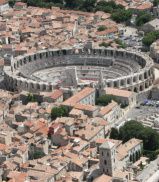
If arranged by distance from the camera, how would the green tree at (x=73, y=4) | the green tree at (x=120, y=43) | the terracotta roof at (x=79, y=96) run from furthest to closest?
the green tree at (x=73, y=4), the green tree at (x=120, y=43), the terracotta roof at (x=79, y=96)

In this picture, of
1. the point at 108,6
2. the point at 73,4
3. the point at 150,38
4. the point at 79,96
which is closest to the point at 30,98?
the point at 79,96

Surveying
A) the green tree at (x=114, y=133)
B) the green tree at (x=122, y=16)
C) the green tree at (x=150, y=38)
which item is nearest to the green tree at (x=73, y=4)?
the green tree at (x=122, y=16)

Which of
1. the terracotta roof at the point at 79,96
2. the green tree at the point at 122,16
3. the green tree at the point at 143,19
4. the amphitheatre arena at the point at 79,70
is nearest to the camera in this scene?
the terracotta roof at the point at 79,96

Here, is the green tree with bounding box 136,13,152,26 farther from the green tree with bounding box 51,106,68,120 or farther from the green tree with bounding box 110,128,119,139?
the green tree with bounding box 110,128,119,139

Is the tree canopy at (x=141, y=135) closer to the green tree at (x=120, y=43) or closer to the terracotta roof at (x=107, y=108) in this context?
the terracotta roof at (x=107, y=108)

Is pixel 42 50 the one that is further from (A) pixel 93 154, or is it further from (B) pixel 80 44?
(A) pixel 93 154

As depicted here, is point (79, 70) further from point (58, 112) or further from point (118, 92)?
point (58, 112)

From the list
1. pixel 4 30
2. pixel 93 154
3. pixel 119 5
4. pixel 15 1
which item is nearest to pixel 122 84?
pixel 93 154
